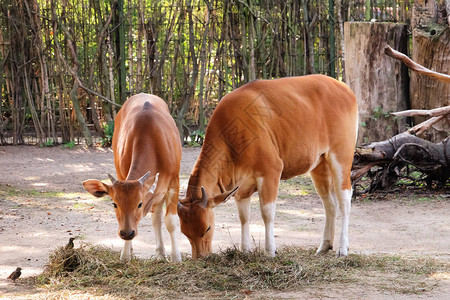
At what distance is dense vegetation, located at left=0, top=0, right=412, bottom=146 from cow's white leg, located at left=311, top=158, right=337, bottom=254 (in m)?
Answer: 7.00

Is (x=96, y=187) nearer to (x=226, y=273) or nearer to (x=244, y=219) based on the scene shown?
(x=226, y=273)

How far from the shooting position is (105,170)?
10945 mm

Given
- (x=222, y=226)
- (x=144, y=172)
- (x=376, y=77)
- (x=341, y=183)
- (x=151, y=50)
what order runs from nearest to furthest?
(x=144, y=172), (x=341, y=183), (x=222, y=226), (x=376, y=77), (x=151, y=50)

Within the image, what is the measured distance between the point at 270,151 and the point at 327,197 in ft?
3.18

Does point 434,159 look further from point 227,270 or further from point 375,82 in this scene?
point 227,270

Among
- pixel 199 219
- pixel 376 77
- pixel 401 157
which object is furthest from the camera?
pixel 376 77

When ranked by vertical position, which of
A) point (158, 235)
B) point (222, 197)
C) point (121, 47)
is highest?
point (121, 47)

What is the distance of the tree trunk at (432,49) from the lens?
9.96 metres

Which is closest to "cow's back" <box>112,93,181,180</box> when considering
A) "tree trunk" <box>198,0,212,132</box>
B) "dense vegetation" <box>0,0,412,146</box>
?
"tree trunk" <box>198,0,212,132</box>

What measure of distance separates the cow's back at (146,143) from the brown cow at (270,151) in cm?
36

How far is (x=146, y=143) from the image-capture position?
18.4ft

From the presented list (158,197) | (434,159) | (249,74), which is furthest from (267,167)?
(249,74)

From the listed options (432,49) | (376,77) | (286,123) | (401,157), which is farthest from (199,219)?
(376,77)

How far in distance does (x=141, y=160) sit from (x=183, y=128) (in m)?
8.35
